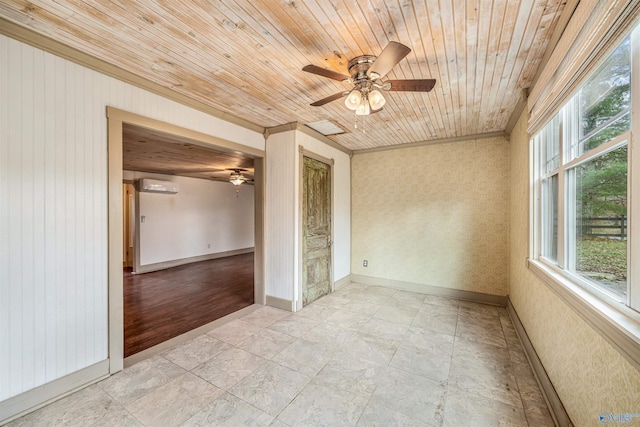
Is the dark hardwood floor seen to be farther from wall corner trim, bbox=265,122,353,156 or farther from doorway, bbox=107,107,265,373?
wall corner trim, bbox=265,122,353,156

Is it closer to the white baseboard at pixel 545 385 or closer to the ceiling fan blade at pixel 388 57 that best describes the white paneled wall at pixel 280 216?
the ceiling fan blade at pixel 388 57

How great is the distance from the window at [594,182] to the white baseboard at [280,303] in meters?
2.89

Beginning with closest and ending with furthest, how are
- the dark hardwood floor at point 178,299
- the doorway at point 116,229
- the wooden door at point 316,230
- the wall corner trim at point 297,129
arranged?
1. the doorway at point 116,229
2. the dark hardwood floor at point 178,299
3. the wall corner trim at point 297,129
4. the wooden door at point 316,230

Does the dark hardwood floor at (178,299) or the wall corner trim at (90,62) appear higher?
the wall corner trim at (90,62)

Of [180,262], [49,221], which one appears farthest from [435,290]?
[180,262]

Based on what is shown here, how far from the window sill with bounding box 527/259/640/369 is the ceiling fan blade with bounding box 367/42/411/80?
1.65 meters

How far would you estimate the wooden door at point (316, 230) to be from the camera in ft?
12.5

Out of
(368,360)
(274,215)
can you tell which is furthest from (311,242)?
(368,360)

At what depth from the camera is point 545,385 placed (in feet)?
6.31

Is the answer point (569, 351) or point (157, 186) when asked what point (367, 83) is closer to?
point (569, 351)

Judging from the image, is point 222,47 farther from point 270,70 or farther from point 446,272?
point 446,272

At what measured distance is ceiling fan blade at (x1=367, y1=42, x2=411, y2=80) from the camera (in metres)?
1.46

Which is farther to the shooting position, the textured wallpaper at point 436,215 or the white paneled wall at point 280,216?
the textured wallpaper at point 436,215

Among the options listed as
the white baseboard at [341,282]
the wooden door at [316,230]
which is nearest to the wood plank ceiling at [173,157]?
the wooden door at [316,230]
